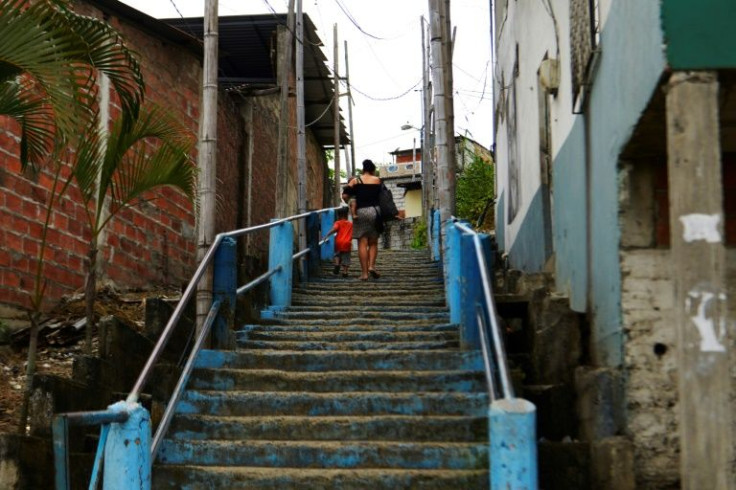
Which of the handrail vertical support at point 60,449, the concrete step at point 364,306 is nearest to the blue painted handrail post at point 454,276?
the concrete step at point 364,306

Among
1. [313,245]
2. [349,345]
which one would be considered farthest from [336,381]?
[313,245]

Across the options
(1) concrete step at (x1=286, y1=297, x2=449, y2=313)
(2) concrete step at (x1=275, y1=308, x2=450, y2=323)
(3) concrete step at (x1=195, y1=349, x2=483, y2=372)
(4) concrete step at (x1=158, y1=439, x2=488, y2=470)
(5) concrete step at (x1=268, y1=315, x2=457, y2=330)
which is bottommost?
(4) concrete step at (x1=158, y1=439, x2=488, y2=470)

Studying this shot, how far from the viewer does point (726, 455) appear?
3.94 meters

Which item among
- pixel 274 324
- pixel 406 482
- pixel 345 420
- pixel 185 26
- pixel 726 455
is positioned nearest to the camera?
pixel 726 455

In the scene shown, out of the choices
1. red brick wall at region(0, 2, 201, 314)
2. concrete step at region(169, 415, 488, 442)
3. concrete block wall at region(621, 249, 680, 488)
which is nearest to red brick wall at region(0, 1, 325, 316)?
red brick wall at region(0, 2, 201, 314)

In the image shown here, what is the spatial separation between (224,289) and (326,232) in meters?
6.85

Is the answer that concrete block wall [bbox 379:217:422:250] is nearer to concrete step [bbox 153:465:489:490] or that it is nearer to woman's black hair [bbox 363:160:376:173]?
woman's black hair [bbox 363:160:376:173]

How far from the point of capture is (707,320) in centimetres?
401

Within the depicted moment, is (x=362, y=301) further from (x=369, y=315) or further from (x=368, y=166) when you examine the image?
(x=368, y=166)

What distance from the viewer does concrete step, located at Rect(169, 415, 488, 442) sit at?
5.38 meters

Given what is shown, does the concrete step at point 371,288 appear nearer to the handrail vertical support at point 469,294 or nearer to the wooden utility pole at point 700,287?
the handrail vertical support at point 469,294

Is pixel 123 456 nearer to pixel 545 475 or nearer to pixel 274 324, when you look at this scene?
pixel 545 475

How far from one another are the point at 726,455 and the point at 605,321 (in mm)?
1807

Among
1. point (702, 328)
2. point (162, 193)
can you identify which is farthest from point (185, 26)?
point (702, 328)
